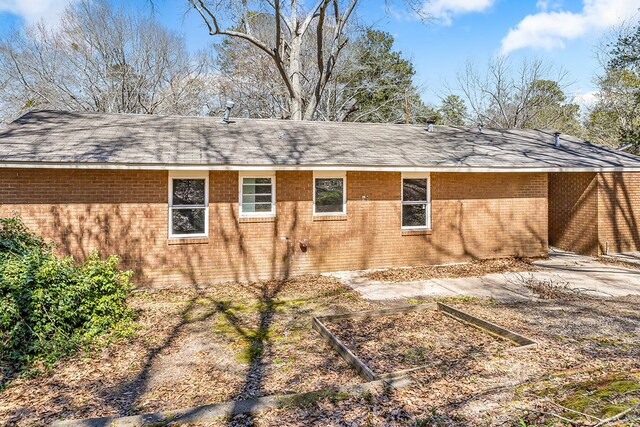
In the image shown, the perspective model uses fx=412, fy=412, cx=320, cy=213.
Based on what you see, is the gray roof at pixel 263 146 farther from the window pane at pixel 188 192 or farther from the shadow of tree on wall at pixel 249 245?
the shadow of tree on wall at pixel 249 245

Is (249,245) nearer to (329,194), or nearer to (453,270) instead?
(329,194)

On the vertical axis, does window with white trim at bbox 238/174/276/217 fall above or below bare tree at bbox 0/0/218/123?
→ below

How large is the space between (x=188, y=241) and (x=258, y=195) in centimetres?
191

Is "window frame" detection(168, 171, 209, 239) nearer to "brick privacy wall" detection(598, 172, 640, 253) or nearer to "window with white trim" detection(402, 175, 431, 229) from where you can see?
"window with white trim" detection(402, 175, 431, 229)

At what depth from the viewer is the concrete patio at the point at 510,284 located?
27.2ft

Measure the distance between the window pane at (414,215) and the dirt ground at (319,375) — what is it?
3.99 meters

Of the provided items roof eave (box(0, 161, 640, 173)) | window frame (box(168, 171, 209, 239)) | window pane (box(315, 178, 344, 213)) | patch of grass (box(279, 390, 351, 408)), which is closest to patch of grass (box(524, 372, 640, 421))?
patch of grass (box(279, 390, 351, 408))

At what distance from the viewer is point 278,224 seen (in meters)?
9.84

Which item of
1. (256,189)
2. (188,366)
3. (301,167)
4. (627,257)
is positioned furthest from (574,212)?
(188,366)

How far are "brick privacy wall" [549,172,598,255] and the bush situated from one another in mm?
12680

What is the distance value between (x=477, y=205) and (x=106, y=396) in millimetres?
10124

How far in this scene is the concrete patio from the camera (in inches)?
327

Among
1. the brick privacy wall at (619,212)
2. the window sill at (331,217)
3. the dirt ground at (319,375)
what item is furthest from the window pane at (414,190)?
the brick privacy wall at (619,212)

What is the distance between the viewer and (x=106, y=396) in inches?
169
